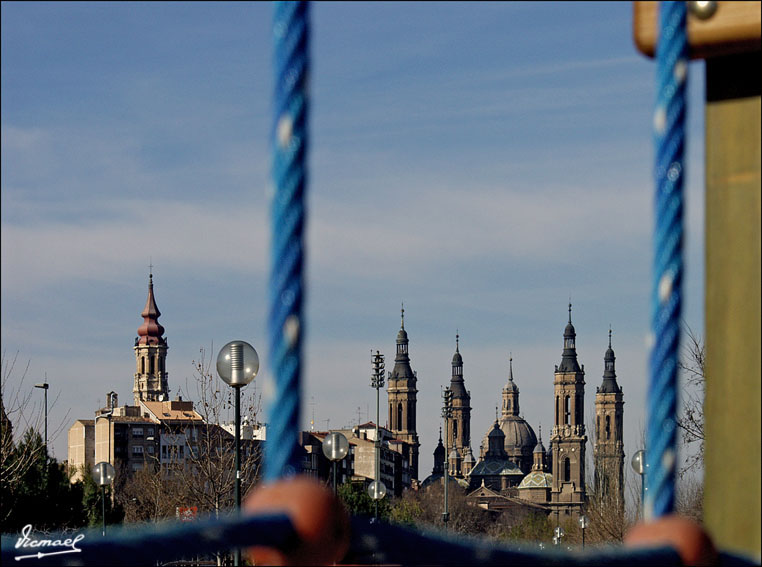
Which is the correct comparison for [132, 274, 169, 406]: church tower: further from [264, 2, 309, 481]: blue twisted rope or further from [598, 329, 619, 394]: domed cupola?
[264, 2, 309, 481]: blue twisted rope

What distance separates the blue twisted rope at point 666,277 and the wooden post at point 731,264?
0.87ft

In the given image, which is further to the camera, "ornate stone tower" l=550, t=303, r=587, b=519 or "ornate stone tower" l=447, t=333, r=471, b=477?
"ornate stone tower" l=447, t=333, r=471, b=477

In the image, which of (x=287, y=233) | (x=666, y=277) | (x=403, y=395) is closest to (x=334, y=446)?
(x=666, y=277)

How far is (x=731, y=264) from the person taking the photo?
1997 millimetres

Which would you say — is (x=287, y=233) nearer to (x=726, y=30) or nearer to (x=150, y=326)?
(x=726, y=30)

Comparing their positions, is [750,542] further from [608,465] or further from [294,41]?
[608,465]

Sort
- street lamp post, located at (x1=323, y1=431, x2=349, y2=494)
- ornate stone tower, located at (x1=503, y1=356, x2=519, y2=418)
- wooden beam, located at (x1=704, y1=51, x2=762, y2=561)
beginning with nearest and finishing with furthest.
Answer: wooden beam, located at (x1=704, y1=51, x2=762, y2=561) → street lamp post, located at (x1=323, y1=431, x2=349, y2=494) → ornate stone tower, located at (x1=503, y1=356, x2=519, y2=418)

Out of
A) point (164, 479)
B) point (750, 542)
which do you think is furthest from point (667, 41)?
point (164, 479)

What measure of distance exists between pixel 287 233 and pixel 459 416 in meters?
156

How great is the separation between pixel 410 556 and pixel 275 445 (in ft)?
0.69

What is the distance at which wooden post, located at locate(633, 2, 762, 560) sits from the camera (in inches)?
76.7

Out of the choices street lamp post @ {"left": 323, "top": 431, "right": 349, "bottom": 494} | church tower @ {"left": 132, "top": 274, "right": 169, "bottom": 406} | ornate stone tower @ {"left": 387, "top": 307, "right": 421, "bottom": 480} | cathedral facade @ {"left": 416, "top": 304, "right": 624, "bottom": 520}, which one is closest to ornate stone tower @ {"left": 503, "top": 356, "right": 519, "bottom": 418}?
cathedral facade @ {"left": 416, "top": 304, "right": 624, "bottom": 520}

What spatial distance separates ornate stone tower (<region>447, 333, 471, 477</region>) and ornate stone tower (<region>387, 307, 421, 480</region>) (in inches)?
514

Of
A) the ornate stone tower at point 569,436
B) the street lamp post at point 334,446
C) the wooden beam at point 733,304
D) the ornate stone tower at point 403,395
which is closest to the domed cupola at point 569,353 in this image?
the ornate stone tower at point 569,436
